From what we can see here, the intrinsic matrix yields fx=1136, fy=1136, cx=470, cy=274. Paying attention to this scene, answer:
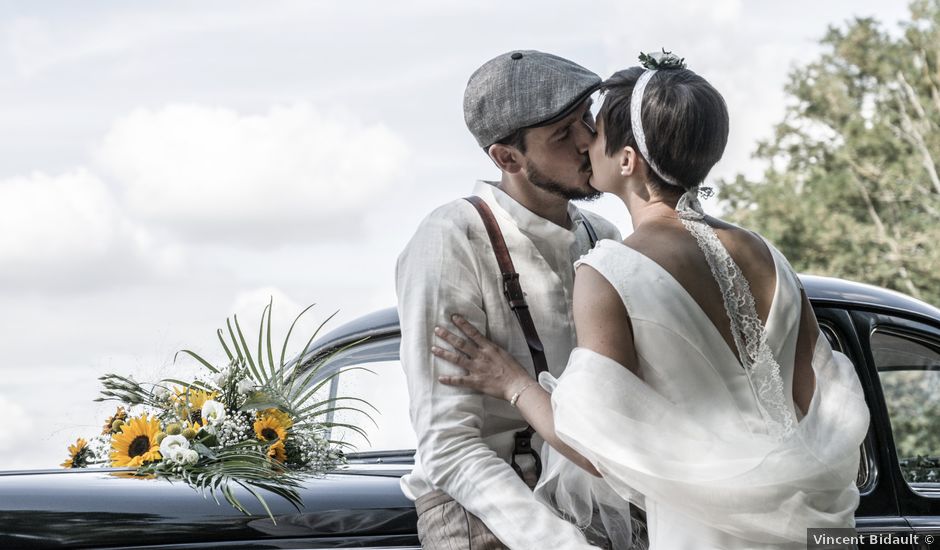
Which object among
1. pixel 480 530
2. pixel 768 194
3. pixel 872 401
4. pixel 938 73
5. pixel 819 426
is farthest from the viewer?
pixel 938 73

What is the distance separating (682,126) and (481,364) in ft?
2.76

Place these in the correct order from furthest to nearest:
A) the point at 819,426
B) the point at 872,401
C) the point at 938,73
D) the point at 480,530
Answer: the point at 938,73 → the point at 872,401 → the point at 480,530 → the point at 819,426

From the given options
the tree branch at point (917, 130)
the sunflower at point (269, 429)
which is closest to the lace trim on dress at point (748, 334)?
the sunflower at point (269, 429)

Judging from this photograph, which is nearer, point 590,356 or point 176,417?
point 590,356

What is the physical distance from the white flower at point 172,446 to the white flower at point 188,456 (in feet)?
0.04

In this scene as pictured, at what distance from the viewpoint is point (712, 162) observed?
295 centimetres

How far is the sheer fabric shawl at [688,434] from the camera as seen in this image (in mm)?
2695

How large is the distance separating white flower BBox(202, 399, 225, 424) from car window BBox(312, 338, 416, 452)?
0.82m

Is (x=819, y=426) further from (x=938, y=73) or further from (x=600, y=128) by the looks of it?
(x=938, y=73)

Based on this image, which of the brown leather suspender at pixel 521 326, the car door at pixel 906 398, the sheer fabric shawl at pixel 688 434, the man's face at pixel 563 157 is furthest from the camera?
the car door at pixel 906 398

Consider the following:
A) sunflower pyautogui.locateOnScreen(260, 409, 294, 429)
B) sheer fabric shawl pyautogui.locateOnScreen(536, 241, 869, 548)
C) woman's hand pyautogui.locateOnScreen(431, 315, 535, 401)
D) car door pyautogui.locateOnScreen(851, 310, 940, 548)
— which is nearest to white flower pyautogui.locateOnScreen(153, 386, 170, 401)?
sunflower pyautogui.locateOnScreen(260, 409, 294, 429)

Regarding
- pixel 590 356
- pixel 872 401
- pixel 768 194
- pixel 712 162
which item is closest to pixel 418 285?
pixel 590 356

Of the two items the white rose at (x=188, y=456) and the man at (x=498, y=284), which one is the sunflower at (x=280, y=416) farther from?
the man at (x=498, y=284)

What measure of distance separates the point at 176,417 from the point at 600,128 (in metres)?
1.78
